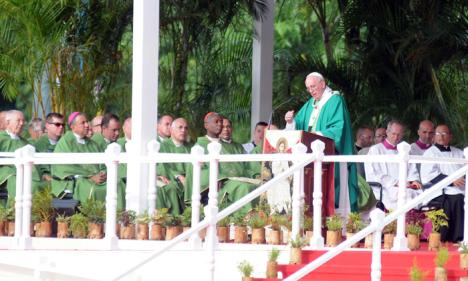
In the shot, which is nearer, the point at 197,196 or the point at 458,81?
the point at 197,196

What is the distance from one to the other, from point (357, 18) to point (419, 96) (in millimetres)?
1761

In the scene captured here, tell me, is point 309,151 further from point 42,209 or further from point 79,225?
point 42,209

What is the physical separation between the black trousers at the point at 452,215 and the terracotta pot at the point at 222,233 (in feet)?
8.49

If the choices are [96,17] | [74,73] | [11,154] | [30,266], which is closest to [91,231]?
[30,266]

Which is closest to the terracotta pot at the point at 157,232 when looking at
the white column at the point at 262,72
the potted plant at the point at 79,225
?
the potted plant at the point at 79,225

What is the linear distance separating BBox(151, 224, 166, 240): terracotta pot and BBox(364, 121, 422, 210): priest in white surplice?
3004mm

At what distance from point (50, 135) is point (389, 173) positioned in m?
4.29

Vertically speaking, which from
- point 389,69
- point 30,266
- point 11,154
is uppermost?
point 389,69

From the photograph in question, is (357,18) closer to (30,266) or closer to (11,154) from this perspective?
(11,154)

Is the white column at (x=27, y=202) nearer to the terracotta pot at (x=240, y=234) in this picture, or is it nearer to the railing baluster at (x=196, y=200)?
the railing baluster at (x=196, y=200)

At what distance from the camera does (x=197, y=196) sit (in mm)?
15359

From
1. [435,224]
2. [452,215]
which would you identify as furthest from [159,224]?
[452,215]

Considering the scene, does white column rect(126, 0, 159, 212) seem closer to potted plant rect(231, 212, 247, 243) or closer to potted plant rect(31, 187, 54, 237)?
potted plant rect(31, 187, 54, 237)

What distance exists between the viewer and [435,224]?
1554 centimetres
